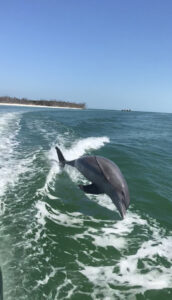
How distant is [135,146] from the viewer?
603 inches

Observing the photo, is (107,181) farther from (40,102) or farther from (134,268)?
(40,102)

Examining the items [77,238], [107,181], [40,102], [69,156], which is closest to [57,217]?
[77,238]

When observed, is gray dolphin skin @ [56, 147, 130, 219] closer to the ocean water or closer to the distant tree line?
the ocean water

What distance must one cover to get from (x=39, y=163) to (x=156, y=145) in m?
9.14

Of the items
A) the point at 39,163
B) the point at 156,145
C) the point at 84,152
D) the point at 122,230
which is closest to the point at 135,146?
the point at 156,145

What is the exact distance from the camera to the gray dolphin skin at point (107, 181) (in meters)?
6.22

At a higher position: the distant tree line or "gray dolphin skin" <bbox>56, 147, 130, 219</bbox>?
the distant tree line

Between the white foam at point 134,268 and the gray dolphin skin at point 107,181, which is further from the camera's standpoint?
the gray dolphin skin at point 107,181

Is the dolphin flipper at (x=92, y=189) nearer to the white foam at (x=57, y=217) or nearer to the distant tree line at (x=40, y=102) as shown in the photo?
the white foam at (x=57, y=217)

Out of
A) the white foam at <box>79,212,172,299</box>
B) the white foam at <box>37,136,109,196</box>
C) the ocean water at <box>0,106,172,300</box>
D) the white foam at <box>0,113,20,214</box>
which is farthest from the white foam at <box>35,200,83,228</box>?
the white foam at <box>37,136,109,196</box>

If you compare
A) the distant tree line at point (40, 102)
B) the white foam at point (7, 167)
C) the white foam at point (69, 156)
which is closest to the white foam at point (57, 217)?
the white foam at point (7, 167)

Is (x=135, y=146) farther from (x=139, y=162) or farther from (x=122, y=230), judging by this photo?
(x=122, y=230)

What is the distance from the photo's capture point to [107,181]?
6555 millimetres

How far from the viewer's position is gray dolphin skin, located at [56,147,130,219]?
622 centimetres
